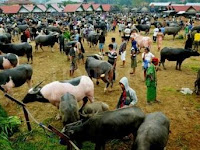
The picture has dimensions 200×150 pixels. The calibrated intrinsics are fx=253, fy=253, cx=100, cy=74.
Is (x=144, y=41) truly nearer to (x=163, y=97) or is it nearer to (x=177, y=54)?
(x=177, y=54)

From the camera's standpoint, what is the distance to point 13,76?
868 cm

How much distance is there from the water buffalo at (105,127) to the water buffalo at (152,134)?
0.28m

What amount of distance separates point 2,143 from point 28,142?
43.7 inches

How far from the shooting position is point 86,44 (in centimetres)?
2091

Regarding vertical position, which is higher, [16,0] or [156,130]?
[16,0]

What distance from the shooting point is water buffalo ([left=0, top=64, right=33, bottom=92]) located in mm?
8492

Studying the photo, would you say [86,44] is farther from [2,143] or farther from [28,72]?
[2,143]

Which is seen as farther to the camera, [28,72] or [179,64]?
[179,64]

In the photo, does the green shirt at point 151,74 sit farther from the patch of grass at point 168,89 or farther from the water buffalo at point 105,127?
the water buffalo at point 105,127

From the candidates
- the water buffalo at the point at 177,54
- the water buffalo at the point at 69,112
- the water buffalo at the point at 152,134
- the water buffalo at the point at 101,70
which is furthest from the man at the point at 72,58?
the water buffalo at the point at 152,134

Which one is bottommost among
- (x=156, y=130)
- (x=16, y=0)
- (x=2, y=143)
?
(x=2, y=143)

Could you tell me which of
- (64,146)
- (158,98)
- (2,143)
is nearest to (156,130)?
(64,146)

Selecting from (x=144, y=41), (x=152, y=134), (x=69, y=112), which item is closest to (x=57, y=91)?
(x=69, y=112)

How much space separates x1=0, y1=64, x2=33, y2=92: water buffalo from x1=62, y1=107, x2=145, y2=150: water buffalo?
4.01 meters
